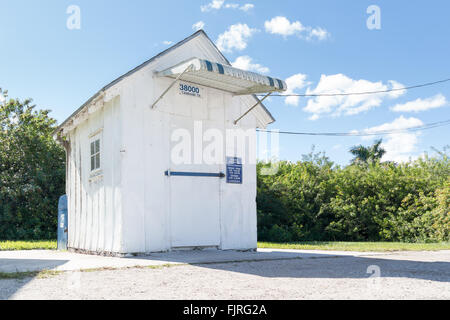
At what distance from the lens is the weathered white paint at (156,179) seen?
335 inches

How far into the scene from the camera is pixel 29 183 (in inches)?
753

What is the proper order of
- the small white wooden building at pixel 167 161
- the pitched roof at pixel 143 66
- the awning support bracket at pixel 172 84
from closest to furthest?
1. the awning support bracket at pixel 172 84
2. the small white wooden building at pixel 167 161
3. the pitched roof at pixel 143 66

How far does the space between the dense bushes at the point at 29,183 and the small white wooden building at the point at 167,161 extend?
29.4ft

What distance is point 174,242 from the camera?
888 centimetres

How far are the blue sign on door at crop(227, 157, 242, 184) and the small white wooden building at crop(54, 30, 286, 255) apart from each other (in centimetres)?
2

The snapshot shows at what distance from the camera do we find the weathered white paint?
8516 mm

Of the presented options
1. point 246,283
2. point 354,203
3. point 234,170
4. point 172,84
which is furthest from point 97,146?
point 354,203

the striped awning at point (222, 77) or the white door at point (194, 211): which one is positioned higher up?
the striped awning at point (222, 77)

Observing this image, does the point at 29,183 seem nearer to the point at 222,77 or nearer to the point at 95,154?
the point at 95,154

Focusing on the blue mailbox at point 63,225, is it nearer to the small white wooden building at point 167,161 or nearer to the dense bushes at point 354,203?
the small white wooden building at point 167,161

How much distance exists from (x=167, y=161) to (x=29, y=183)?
40.9ft

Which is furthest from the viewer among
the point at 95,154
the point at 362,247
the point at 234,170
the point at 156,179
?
the point at 362,247

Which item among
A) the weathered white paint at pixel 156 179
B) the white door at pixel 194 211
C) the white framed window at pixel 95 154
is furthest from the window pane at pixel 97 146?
the white door at pixel 194 211

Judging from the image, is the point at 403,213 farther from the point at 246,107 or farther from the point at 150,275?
the point at 150,275
